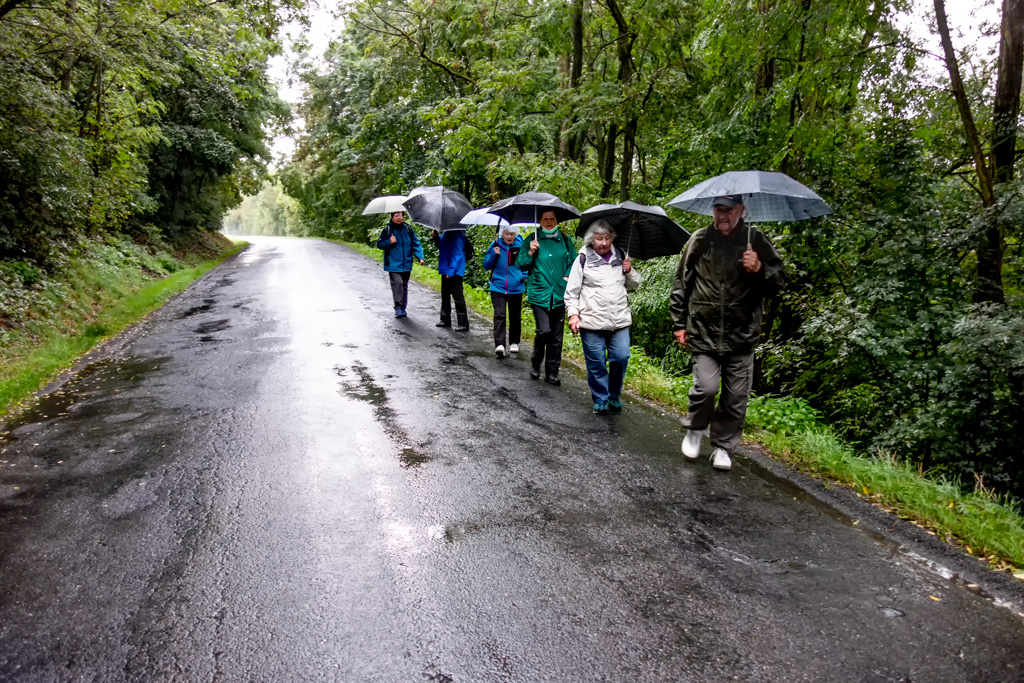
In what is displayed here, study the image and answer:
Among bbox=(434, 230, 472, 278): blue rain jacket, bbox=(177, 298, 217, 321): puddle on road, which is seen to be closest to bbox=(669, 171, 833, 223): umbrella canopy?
bbox=(434, 230, 472, 278): blue rain jacket

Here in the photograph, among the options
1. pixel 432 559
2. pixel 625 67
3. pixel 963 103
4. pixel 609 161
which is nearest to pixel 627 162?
pixel 609 161

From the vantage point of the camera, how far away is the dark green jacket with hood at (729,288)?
4980 millimetres

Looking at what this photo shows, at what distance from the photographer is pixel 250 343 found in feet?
31.4

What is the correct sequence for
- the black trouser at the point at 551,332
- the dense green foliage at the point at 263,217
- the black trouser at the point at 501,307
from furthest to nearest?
the dense green foliage at the point at 263,217, the black trouser at the point at 501,307, the black trouser at the point at 551,332

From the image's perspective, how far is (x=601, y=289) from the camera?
637 cm

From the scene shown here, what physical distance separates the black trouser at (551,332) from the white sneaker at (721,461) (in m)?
2.83

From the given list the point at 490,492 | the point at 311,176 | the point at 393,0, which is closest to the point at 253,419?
the point at 490,492

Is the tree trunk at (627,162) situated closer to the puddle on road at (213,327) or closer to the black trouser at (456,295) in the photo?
the black trouser at (456,295)

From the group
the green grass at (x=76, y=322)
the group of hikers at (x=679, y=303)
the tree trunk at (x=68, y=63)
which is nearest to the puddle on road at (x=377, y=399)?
the group of hikers at (x=679, y=303)

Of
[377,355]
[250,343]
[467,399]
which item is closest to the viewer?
[467,399]

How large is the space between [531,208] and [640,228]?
6.11 feet

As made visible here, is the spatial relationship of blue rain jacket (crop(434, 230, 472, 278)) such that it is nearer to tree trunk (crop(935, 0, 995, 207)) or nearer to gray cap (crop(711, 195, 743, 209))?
gray cap (crop(711, 195, 743, 209))

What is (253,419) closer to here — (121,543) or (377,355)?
(121,543)

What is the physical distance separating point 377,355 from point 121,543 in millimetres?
5240
